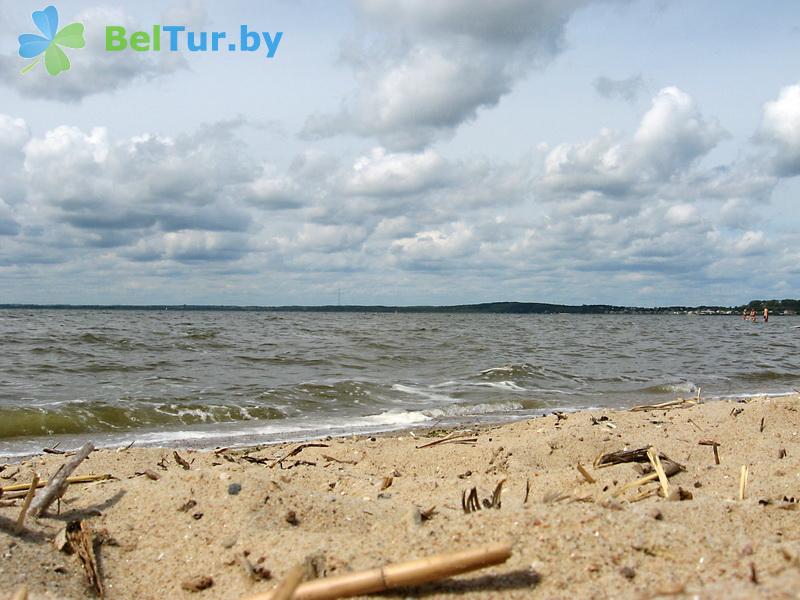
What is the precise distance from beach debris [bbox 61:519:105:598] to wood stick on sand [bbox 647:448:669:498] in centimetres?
313

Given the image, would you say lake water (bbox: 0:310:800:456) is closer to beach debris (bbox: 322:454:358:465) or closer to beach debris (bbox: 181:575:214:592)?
beach debris (bbox: 322:454:358:465)

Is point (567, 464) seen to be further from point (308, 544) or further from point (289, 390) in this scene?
point (289, 390)

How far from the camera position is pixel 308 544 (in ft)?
9.60

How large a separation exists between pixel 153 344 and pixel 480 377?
12.5m

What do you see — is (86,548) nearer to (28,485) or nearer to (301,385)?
(28,485)

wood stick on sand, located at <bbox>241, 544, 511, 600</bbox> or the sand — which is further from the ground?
wood stick on sand, located at <bbox>241, 544, 511, 600</bbox>

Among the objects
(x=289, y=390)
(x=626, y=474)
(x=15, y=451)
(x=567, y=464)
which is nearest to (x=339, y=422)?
(x=289, y=390)

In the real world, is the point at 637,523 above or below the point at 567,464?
above

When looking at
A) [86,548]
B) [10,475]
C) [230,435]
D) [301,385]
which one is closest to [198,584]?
[86,548]

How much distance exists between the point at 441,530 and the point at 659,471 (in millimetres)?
2169

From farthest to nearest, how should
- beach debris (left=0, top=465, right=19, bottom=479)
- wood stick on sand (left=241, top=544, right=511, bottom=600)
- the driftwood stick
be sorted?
beach debris (left=0, top=465, right=19, bottom=479)
the driftwood stick
wood stick on sand (left=241, top=544, right=511, bottom=600)

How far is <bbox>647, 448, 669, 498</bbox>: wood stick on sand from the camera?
390 centimetres

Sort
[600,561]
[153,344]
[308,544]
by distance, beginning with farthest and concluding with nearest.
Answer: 1. [153,344]
2. [308,544]
3. [600,561]

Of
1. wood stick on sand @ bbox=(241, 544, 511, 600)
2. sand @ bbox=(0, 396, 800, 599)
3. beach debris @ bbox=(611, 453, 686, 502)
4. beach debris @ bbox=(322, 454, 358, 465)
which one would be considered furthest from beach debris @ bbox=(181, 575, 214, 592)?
beach debris @ bbox=(322, 454, 358, 465)
